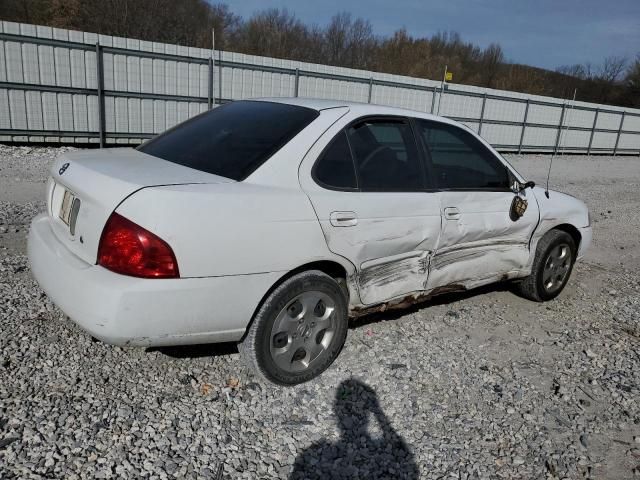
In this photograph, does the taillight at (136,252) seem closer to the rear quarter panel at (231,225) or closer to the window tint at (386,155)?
the rear quarter panel at (231,225)

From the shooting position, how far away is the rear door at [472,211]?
3.67 meters

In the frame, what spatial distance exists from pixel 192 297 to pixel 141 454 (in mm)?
756

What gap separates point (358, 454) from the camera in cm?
259

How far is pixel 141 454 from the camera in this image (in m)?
2.41

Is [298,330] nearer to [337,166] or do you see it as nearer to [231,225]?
[231,225]

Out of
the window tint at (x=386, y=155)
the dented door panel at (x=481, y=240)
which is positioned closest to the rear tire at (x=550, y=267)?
the dented door panel at (x=481, y=240)

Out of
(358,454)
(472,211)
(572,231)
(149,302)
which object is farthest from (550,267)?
(149,302)

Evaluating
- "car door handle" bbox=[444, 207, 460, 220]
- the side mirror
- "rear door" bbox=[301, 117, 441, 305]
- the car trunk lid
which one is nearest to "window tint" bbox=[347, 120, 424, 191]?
"rear door" bbox=[301, 117, 441, 305]

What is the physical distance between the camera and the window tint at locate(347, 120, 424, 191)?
3248 mm

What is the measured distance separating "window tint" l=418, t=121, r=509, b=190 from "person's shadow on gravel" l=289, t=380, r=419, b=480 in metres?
1.67

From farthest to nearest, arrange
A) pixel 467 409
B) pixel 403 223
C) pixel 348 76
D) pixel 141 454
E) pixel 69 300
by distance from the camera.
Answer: pixel 348 76 < pixel 403 223 < pixel 467 409 < pixel 69 300 < pixel 141 454

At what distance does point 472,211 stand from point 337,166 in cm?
124

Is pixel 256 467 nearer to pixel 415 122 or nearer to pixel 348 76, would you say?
pixel 415 122

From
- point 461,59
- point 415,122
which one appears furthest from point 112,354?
point 461,59
